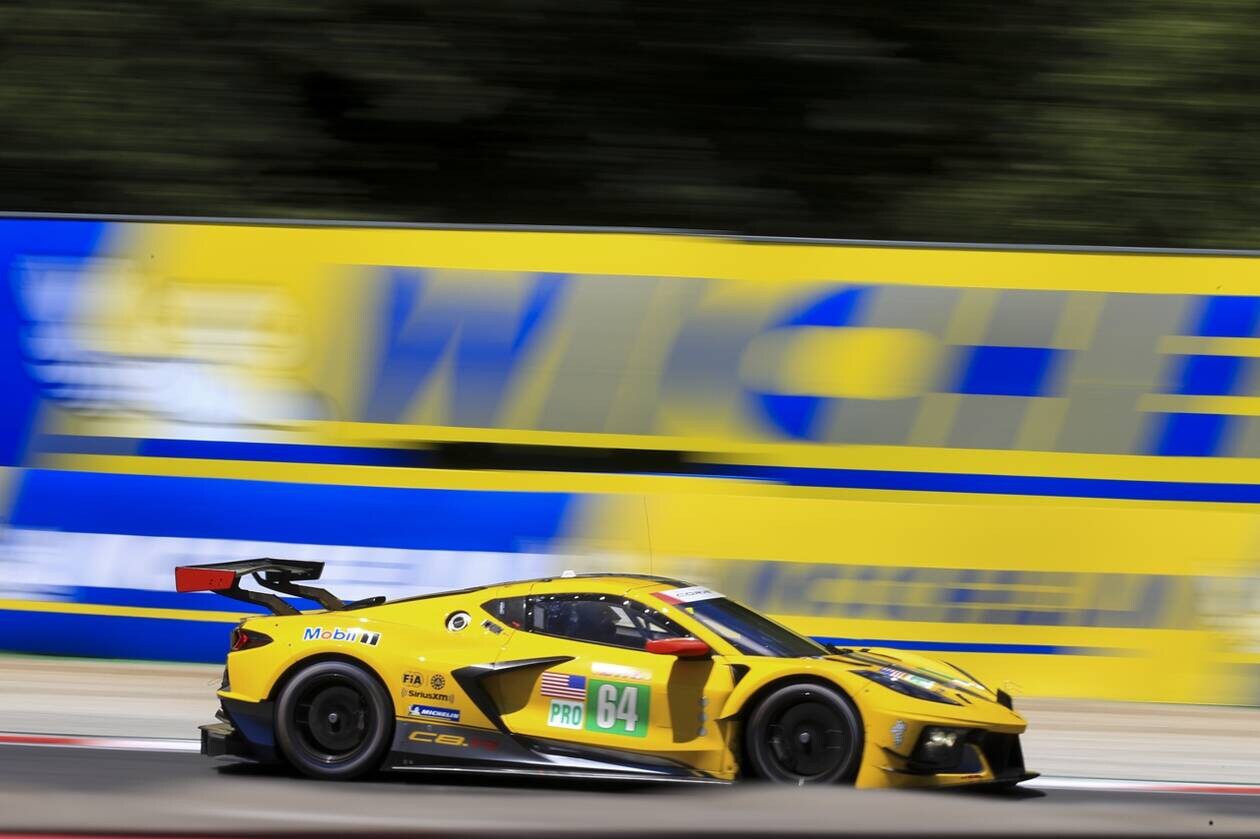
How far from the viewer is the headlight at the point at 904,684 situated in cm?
675

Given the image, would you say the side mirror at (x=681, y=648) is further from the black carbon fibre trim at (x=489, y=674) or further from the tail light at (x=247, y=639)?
the tail light at (x=247, y=639)

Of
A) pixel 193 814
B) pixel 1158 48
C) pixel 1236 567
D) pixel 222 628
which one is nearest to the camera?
pixel 193 814

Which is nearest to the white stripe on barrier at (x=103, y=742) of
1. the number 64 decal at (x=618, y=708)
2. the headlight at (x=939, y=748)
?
the number 64 decal at (x=618, y=708)

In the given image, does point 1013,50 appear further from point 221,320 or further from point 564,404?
point 221,320

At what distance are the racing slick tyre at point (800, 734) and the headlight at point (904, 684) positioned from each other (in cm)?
24

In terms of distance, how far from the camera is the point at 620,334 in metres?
10.7

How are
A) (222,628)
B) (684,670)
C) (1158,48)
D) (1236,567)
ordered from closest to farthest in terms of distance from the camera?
(684,670), (1236,567), (222,628), (1158,48)

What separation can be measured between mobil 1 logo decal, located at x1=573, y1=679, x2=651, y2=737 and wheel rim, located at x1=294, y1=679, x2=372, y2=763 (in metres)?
1.11

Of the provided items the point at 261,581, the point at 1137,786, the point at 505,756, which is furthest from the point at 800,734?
the point at 261,581

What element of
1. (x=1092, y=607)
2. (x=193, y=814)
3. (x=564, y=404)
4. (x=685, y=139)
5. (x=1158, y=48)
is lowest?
(x=193, y=814)

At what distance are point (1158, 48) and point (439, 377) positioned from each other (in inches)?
308

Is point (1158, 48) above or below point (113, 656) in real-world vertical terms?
above

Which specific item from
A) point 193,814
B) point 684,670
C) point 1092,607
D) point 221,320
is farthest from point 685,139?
point 193,814

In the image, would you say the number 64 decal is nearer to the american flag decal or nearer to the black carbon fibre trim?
the american flag decal
